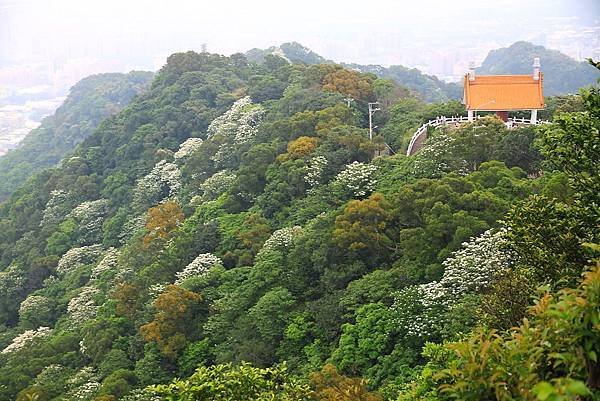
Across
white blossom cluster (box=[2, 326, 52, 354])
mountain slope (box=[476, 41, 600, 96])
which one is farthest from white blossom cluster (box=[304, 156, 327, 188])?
mountain slope (box=[476, 41, 600, 96])

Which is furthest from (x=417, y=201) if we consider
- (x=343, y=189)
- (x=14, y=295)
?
(x=14, y=295)

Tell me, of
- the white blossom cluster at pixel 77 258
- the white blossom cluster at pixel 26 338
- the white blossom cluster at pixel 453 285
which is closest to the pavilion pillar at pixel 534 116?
the white blossom cluster at pixel 453 285

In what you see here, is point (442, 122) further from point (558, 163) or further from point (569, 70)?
point (569, 70)

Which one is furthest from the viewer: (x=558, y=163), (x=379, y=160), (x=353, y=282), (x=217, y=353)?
(x=379, y=160)

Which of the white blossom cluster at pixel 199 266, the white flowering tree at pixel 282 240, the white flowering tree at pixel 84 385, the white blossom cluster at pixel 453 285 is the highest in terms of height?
the white blossom cluster at pixel 453 285

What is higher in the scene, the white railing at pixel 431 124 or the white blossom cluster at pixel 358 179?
the white railing at pixel 431 124

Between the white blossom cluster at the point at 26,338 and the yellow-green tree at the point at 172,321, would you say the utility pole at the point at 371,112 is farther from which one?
the white blossom cluster at the point at 26,338
